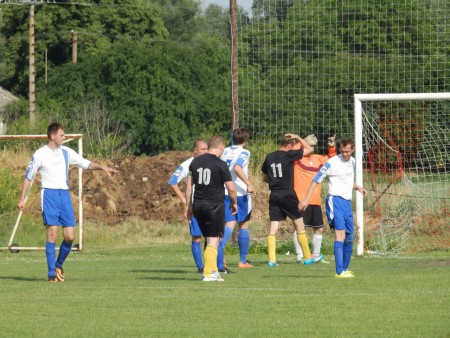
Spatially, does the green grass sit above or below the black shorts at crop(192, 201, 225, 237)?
below

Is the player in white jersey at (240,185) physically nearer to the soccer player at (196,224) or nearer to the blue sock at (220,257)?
the blue sock at (220,257)

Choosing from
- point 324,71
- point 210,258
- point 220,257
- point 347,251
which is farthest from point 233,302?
point 324,71

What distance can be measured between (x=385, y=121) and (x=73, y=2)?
51256 millimetres

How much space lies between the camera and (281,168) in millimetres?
16797

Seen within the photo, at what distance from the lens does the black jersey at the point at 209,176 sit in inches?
533

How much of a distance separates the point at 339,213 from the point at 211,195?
1.80 m

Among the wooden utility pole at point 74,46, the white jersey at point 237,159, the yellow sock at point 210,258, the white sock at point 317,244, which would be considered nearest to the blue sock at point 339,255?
the yellow sock at point 210,258

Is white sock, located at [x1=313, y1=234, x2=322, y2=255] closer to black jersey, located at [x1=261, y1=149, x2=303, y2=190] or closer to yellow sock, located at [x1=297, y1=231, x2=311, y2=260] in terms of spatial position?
yellow sock, located at [x1=297, y1=231, x2=311, y2=260]

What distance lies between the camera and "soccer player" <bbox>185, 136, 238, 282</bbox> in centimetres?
1354

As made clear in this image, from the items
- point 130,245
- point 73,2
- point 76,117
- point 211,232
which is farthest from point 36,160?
point 73,2

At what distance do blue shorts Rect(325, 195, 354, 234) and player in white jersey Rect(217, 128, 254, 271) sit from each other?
1.57 m

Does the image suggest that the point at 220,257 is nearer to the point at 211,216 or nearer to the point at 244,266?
the point at 244,266

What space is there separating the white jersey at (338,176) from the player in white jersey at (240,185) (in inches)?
60.4

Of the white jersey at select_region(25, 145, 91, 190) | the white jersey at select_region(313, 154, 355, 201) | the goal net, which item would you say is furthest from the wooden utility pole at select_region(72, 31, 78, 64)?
the white jersey at select_region(313, 154, 355, 201)
